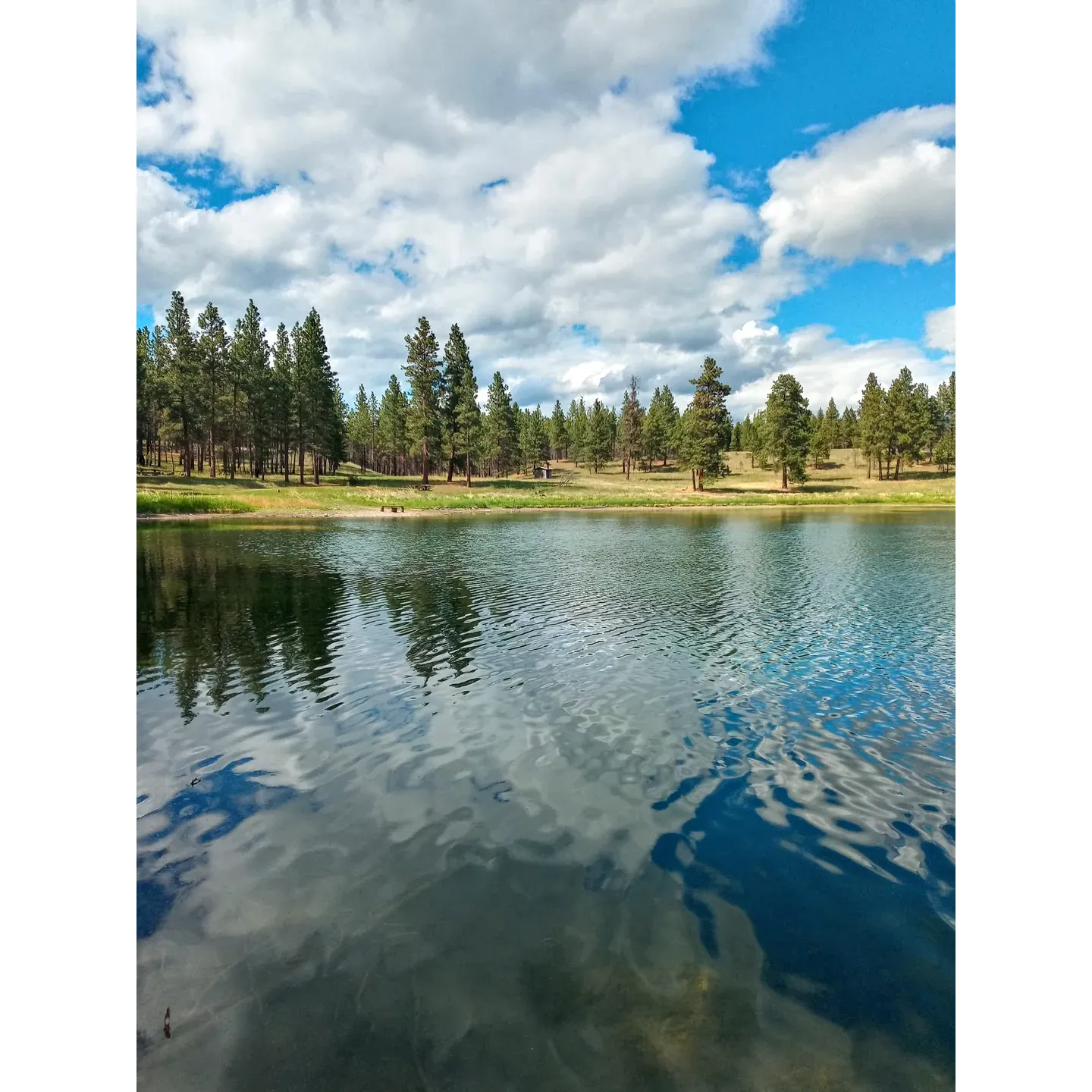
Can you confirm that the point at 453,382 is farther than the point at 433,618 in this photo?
Yes

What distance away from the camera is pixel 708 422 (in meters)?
92.0

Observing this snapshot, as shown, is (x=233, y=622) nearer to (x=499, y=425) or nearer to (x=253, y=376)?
(x=253, y=376)

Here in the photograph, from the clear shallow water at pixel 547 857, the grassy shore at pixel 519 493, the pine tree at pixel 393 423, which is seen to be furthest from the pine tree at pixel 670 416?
the clear shallow water at pixel 547 857

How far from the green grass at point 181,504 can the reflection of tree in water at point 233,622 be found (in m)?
29.4

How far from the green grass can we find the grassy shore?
8 cm

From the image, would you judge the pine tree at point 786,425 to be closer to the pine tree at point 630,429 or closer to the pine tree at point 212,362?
the pine tree at point 630,429

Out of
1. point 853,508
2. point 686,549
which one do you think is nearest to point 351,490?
point 686,549

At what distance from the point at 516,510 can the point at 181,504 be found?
3781 centimetres

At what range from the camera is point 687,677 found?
14586 millimetres

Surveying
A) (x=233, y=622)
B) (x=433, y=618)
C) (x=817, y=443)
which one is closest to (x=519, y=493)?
(x=817, y=443)

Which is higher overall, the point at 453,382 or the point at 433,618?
the point at 453,382
